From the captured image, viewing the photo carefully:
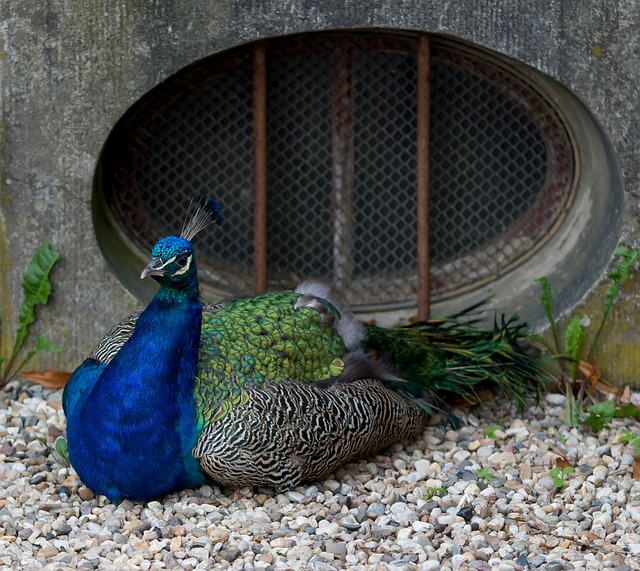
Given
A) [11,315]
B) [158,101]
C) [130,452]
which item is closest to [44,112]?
[158,101]

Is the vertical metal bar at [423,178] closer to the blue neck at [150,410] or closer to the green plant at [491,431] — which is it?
the green plant at [491,431]

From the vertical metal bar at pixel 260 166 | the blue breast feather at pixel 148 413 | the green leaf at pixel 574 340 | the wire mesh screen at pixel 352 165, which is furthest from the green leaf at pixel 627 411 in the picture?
the blue breast feather at pixel 148 413

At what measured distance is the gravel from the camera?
3.92 meters

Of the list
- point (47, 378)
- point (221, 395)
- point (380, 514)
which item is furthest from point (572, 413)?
point (47, 378)

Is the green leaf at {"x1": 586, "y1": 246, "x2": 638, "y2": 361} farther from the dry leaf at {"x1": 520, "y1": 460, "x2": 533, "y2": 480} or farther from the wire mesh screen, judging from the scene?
→ the dry leaf at {"x1": 520, "y1": 460, "x2": 533, "y2": 480}

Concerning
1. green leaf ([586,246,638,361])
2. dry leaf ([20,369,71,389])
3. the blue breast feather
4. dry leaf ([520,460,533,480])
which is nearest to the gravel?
dry leaf ([520,460,533,480])

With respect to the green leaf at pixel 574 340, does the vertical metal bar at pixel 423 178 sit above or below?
above

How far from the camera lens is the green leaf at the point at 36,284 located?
17.2 feet

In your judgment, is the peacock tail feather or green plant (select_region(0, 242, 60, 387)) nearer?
the peacock tail feather

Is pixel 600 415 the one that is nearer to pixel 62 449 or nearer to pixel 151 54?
pixel 62 449

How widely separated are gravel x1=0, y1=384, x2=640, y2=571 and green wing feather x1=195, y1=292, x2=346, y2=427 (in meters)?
0.38

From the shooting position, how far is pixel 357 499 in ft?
14.4

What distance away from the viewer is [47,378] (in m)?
5.36

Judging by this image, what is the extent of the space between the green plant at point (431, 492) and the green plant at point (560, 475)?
1.39 ft
